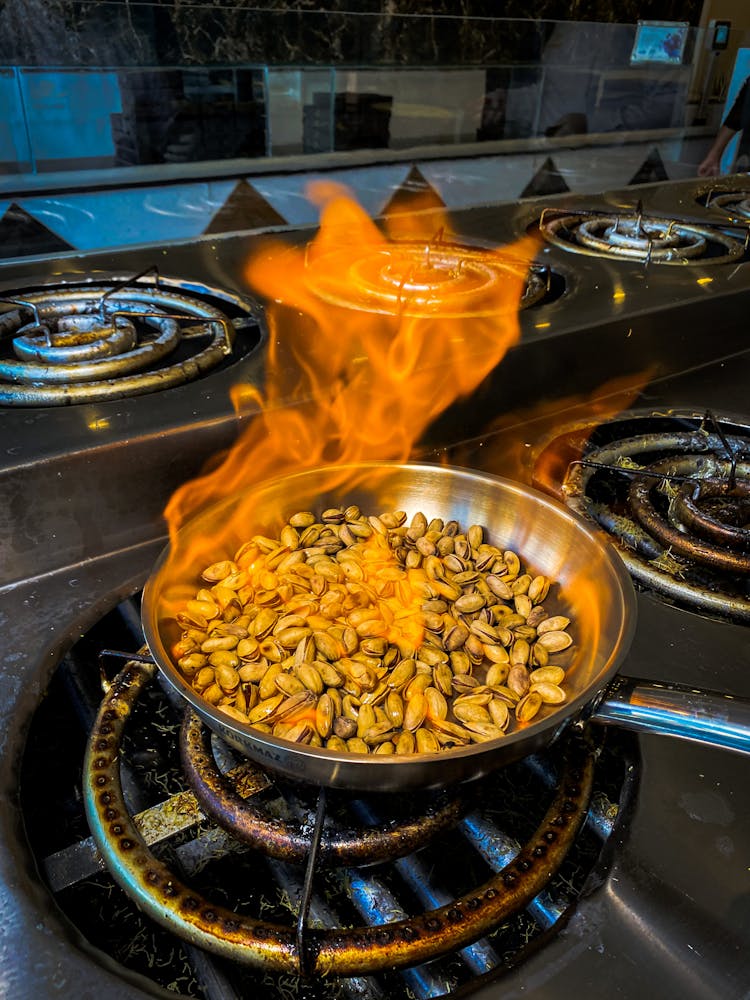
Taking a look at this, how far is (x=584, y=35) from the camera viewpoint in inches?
171

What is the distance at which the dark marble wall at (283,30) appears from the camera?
9.47ft

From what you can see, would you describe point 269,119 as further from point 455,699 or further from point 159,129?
point 455,699

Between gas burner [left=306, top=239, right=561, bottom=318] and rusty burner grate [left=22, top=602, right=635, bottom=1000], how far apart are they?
0.88 meters

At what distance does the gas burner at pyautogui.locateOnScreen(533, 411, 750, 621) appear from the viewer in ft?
3.22

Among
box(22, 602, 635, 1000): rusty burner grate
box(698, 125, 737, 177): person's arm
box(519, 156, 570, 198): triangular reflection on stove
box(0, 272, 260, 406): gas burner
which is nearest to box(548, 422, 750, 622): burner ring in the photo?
box(22, 602, 635, 1000): rusty burner grate

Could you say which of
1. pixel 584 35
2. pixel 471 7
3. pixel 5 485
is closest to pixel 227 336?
pixel 5 485

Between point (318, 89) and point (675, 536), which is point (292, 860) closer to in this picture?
point (675, 536)

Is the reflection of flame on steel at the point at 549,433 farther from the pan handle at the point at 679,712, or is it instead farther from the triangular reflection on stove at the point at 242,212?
the triangular reflection on stove at the point at 242,212

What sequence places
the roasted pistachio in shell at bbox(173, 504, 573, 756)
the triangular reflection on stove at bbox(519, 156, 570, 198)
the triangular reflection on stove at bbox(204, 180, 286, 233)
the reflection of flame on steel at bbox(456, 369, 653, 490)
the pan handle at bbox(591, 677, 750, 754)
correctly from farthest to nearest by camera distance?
the triangular reflection on stove at bbox(519, 156, 570, 198) → the triangular reflection on stove at bbox(204, 180, 286, 233) → the reflection of flame on steel at bbox(456, 369, 653, 490) → the roasted pistachio in shell at bbox(173, 504, 573, 756) → the pan handle at bbox(591, 677, 750, 754)

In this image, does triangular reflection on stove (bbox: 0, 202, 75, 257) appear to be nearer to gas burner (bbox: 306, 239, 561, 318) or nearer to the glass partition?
the glass partition

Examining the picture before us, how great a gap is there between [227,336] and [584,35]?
4.23 metres

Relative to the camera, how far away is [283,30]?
3.38 m

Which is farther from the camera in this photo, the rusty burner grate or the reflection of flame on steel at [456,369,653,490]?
the reflection of flame on steel at [456,369,653,490]

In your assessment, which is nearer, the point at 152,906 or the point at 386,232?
the point at 152,906
